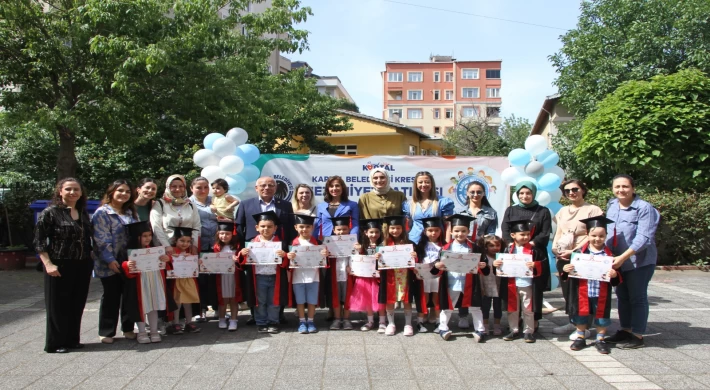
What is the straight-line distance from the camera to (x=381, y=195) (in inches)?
255

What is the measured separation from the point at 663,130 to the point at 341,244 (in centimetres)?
906

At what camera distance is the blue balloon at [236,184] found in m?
7.54

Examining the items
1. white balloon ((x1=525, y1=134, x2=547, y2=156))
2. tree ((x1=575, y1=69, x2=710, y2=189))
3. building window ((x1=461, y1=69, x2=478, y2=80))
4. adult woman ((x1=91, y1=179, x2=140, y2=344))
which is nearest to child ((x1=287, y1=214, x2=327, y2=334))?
adult woman ((x1=91, y1=179, x2=140, y2=344))

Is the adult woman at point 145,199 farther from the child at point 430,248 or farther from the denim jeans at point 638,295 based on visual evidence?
the denim jeans at point 638,295

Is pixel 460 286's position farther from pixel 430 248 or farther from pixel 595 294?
pixel 595 294

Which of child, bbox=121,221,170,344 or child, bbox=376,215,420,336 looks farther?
child, bbox=376,215,420,336

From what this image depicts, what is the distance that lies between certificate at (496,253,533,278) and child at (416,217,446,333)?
2.23 ft

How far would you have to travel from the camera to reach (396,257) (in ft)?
19.2

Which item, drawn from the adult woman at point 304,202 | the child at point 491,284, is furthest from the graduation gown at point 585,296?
the adult woman at point 304,202

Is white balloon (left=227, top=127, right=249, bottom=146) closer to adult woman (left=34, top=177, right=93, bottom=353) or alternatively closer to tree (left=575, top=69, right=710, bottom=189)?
adult woman (left=34, top=177, right=93, bottom=353)

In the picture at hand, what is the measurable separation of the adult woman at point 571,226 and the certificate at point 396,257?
1606 millimetres

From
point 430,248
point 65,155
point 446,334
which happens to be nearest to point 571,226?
point 430,248

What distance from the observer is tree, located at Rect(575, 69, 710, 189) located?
1170 centimetres

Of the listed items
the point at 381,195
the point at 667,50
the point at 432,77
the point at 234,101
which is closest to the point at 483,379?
the point at 381,195
